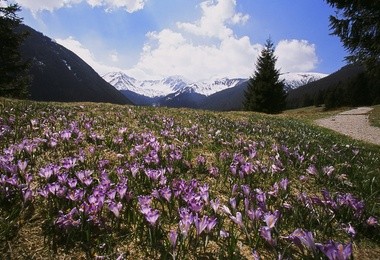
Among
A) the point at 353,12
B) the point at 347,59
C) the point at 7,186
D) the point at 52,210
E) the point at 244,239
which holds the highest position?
the point at 353,12

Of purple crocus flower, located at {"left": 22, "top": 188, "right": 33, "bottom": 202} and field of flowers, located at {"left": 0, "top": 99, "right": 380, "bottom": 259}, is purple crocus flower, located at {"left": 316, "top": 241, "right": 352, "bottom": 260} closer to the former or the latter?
field of flowers, located at {"left": 0, "top": 99, "right": 380, "bottom": 259}

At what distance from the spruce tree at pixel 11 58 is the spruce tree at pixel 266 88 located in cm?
3117

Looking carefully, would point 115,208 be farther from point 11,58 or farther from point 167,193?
point 11,58

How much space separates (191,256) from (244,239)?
0.65 m

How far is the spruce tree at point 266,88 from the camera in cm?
4800

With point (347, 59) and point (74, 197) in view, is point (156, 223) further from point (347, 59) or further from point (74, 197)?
point (347, 59)

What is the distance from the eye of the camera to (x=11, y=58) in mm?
32594

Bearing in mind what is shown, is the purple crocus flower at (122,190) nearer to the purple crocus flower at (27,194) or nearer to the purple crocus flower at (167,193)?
the purple crocus flower at (167,193)

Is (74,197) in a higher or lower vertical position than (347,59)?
lower

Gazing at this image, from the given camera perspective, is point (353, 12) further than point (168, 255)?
Yes

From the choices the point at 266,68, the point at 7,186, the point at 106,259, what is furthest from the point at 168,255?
the point at 266,68

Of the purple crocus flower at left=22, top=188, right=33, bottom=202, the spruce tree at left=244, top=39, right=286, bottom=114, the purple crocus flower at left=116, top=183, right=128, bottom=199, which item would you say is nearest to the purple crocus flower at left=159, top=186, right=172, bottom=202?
the purple crocus flower at left=116, top=183, right=128, bottom=199

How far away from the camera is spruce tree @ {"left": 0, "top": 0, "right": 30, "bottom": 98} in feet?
101

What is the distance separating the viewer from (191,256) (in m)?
2.84
